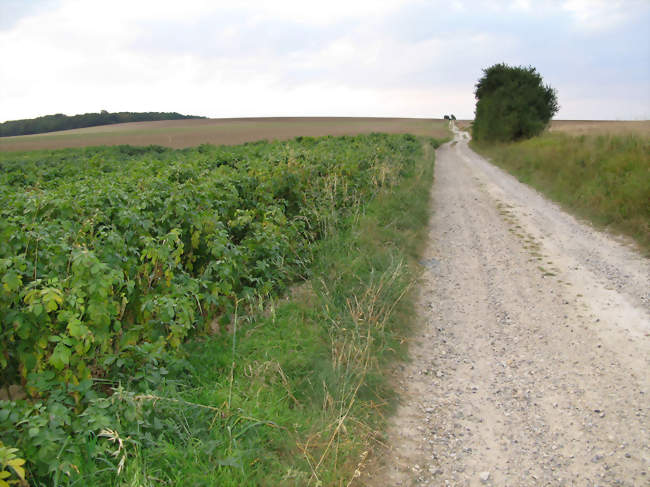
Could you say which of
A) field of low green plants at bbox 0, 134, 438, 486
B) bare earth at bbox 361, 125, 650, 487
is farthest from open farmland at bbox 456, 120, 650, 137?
field of low green plants at bbox 0, 134, 438, 486

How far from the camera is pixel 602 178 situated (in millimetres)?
11789

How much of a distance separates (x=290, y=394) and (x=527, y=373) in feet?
7.80

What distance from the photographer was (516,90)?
103ft

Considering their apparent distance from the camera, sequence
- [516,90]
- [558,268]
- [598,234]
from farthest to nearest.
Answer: [516,90]
[598,234]
[558,268]

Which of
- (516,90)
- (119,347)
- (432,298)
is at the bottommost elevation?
(432,298)

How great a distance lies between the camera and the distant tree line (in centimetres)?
6328

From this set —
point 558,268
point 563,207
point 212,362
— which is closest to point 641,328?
point 558,268

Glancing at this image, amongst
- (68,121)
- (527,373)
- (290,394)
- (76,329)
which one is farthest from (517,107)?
(68,121)

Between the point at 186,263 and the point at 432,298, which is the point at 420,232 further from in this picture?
the point at 186,263

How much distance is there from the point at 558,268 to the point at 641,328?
215 centimetres

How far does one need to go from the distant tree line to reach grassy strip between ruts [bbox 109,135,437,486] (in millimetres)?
72635

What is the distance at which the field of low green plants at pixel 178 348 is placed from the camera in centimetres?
257

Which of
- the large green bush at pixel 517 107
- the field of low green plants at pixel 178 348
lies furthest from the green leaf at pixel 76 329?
the large green bush at pixel 517 107

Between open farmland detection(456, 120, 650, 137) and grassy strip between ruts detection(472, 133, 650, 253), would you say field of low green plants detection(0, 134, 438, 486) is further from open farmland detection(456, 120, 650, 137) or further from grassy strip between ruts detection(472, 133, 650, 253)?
open farmland detection(456, 120, 650, 137)
